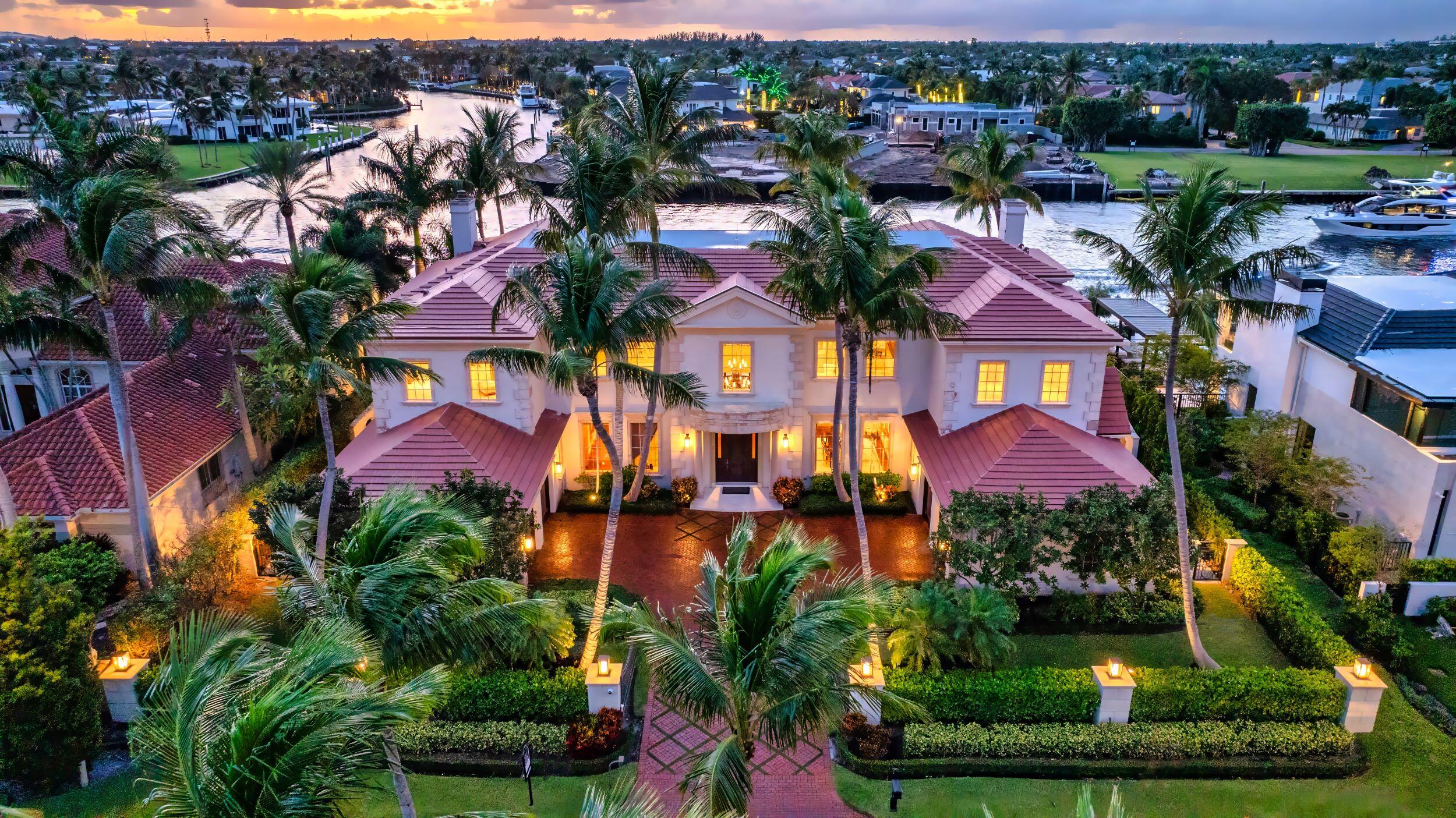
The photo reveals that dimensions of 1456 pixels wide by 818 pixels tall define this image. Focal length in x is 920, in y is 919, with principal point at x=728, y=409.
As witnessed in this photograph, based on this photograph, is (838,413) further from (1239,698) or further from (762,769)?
(1239,698)

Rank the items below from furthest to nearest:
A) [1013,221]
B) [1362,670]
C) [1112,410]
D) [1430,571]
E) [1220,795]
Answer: [1013,221]
[1112,410]
[1430,571]
[1362,670]
[1220,795]

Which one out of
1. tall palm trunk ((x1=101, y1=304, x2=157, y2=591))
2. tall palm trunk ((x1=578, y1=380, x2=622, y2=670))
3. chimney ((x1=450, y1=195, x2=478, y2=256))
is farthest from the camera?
chimney ((x1=450, y1=195, x2=478, y2=256))

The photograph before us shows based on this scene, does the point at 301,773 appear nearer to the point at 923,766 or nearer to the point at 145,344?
the point at 923,766

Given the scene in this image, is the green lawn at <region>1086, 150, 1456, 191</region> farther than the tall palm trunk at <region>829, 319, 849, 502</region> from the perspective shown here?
Yes

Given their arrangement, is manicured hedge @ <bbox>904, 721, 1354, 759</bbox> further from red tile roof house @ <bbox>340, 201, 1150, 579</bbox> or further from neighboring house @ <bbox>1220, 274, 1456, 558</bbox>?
neighboring house @ <bbox>1220, 274, 1456, 558</bbox>

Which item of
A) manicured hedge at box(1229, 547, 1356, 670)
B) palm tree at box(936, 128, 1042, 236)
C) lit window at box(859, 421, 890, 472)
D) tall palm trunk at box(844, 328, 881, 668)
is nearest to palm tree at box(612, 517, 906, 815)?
tall palm trunk at box(844, 328, 881, 668)

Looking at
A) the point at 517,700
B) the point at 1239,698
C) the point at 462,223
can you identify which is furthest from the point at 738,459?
the point at 1239,698
